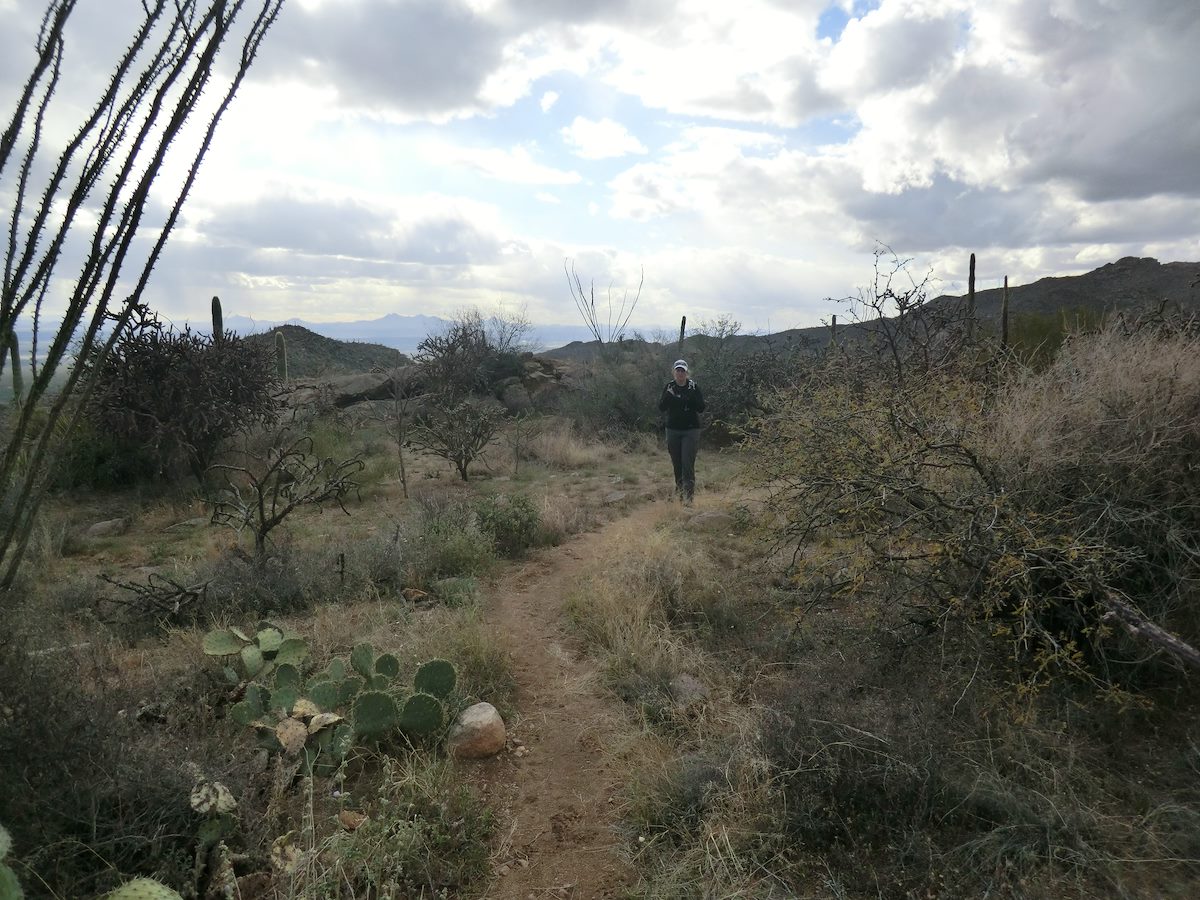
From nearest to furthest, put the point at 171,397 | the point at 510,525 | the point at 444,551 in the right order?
the point at 444,551
the point at 510,525
the point at 171,397

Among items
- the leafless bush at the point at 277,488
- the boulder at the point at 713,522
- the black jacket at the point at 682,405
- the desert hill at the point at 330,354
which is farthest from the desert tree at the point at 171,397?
the desert hill at the point at 330,354

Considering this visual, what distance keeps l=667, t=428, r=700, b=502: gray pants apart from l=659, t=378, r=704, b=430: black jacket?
0.10 m

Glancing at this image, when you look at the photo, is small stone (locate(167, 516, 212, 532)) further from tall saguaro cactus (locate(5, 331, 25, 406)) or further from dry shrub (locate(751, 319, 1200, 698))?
dry shrub (locate(751, 319, 1200, 698))

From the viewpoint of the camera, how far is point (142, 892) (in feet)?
6.83

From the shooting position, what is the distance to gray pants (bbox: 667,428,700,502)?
9.03 meters

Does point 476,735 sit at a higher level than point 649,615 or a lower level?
lower

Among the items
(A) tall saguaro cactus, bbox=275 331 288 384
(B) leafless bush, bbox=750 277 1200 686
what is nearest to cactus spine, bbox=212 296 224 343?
(A) tall saguaro cactus, bbox=275 331 288 384

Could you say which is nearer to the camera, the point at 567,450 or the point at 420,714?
the point at 420,714

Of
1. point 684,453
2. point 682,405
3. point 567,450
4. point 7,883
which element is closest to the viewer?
point 7,883

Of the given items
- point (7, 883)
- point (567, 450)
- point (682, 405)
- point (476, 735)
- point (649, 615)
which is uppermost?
point (682, 405)

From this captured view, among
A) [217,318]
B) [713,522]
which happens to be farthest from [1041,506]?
[217,318]

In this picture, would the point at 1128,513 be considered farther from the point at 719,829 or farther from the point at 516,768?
the point at 516,768

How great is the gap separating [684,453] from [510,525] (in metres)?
2.65

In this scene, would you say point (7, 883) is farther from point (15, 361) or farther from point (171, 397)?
point (171, 397)
